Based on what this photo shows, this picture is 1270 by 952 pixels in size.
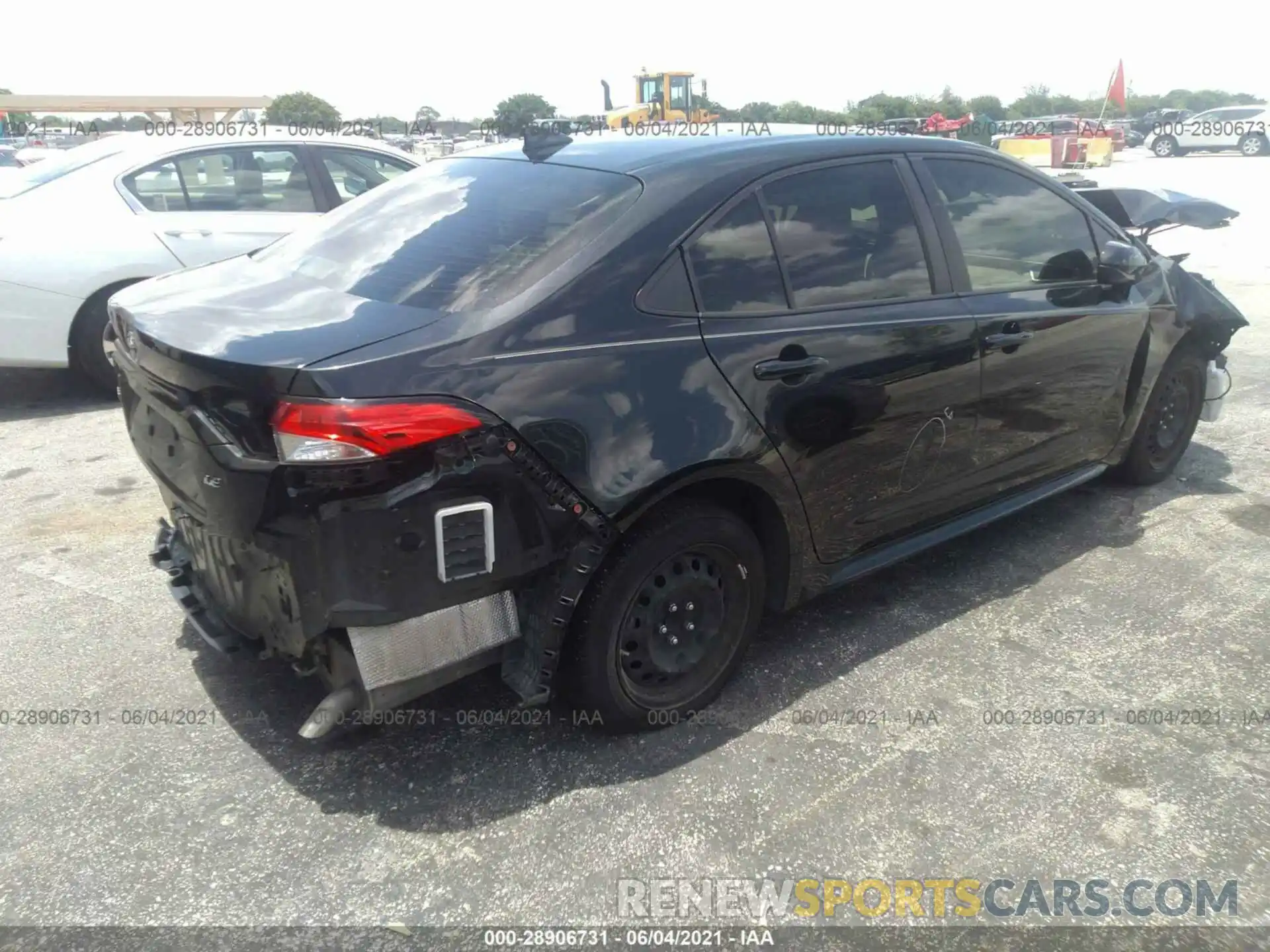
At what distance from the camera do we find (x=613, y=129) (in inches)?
151

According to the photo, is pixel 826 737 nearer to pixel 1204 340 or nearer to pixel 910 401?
pixel 910 401

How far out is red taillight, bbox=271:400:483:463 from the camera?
2.23 m

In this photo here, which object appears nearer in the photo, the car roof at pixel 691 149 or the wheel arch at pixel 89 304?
the car roof at pixel 691 149

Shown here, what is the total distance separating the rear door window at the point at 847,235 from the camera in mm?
3078

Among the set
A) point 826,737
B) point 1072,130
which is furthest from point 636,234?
point 1072,130

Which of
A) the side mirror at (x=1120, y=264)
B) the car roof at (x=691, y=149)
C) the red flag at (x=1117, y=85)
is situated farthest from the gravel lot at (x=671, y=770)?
the red flag at (x=1117, y=85)

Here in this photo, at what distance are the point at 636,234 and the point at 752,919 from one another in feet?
5.87

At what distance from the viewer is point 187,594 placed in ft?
9.80

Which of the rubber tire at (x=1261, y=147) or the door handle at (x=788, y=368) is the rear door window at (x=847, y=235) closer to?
the door handle at (x=788, y=368)

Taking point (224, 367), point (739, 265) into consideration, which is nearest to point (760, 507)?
point (739, 265)

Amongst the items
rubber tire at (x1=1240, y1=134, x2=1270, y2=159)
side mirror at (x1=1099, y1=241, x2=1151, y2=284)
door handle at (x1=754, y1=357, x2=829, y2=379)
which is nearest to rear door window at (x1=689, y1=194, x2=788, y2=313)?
door handle at (x1=754, y1=357, x2=829, y2=379)

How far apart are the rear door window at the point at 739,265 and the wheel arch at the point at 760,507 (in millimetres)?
485

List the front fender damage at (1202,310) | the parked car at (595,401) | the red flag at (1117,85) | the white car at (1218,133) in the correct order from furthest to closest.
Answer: the white car at (1218,133) → the red flag at (1117,85) → the front fender damage at (1202,310) → the parked car at (595,401)

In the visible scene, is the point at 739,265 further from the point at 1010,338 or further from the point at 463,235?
the point at 1010,338
